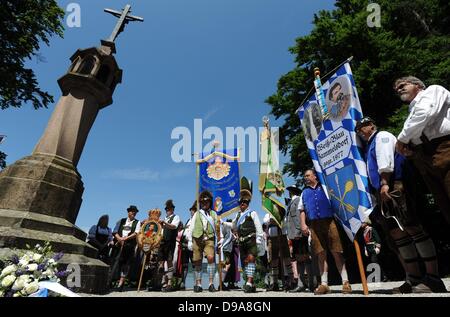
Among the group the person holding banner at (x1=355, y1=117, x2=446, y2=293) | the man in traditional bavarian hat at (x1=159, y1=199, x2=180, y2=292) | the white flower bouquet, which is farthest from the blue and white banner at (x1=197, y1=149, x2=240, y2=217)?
the white flower bouquet

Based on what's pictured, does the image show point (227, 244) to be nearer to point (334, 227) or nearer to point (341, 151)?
point (334, 227)

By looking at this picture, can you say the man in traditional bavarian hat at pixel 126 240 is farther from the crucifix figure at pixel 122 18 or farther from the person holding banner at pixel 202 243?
the crucifix figure at pixel 122 18

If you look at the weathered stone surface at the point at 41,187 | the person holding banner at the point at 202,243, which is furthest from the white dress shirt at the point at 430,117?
the weathered stone surface at the point at 41,187

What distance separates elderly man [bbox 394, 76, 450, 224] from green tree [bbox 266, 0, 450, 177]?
8.08 meters

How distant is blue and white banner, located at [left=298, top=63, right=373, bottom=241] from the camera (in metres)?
3.82

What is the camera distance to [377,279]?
7.79 metres

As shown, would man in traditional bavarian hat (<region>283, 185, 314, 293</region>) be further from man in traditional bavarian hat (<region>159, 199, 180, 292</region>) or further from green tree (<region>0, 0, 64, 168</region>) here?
green tree (<region>0, 0, 64, 168</region>)

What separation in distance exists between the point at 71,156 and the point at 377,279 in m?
8.69

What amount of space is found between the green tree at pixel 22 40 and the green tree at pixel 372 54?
11.4 m

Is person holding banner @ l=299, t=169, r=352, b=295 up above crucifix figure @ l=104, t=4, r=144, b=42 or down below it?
below

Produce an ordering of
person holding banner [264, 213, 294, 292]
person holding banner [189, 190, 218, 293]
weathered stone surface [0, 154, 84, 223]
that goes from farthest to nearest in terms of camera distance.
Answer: person holding banner [264, 213, 294, 292]
person holding banner [189, 190, 218, 293]
weathered stone surface [0, 154, 84, 223]

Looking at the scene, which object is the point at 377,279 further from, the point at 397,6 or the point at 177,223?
the point at 397,6

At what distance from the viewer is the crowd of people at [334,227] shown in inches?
121

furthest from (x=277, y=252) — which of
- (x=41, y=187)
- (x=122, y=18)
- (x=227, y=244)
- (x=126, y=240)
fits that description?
(x=122, y=18)
